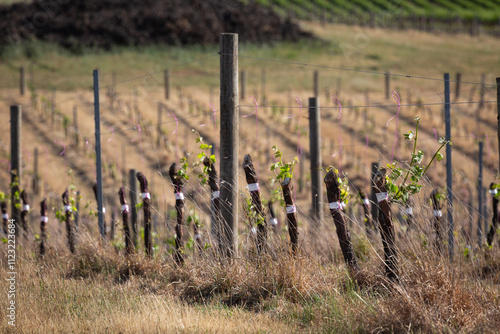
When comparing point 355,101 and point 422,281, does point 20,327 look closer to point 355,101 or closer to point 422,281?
point 422,281

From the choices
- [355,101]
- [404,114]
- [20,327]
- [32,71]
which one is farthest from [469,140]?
[32,71]

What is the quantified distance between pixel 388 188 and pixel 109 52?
25.4 m

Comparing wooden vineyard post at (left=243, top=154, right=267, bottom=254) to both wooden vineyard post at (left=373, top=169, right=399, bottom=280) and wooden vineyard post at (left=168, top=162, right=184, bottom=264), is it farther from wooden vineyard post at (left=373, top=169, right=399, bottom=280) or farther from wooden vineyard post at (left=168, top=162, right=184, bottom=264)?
wooden vineyard post at (left=373, top=169, right=399, bottom=280)

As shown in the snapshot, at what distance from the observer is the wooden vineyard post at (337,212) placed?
169 inches

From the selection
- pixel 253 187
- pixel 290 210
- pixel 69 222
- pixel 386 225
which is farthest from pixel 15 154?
pixel 386 225

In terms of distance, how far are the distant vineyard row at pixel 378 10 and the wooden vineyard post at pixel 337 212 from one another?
37550 millimetres

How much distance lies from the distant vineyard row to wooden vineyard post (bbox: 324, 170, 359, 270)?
37.6m

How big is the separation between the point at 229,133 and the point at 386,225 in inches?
63.8

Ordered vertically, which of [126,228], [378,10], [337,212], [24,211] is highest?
[378,10]

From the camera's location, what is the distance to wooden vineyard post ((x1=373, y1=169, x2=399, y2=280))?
4.15m

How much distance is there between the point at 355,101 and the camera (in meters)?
21.2

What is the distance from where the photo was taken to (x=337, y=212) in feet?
14.4

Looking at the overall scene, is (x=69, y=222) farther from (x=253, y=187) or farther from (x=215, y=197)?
(x=253, y=187)

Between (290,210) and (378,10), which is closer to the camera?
(290,210)
